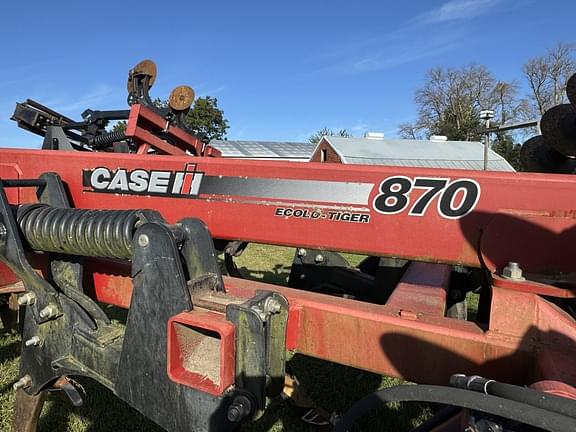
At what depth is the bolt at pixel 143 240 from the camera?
1.24 meters

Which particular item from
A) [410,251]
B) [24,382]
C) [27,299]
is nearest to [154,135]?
[27,299]

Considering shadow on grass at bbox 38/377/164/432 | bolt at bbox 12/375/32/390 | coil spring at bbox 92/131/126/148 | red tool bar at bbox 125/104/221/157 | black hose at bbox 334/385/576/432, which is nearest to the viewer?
black hose at bbox 334/385/576/432

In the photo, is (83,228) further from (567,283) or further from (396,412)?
(396,412)

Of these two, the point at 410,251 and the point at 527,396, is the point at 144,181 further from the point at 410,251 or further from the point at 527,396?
the point at 527,396

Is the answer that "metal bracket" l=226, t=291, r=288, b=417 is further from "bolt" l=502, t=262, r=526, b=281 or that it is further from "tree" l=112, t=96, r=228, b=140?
"tree" l=112, t=96, r=228, b=140

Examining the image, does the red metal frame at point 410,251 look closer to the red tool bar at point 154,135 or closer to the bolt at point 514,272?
the bolt at point 514,272

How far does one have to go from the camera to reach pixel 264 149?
34.2 m

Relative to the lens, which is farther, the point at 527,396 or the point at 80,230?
the point at 80,230

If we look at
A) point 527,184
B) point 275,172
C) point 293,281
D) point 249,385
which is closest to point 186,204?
point 275,172

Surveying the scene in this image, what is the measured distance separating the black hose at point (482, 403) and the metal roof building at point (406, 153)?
2872 cm

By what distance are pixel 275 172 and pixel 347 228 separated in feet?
1.10

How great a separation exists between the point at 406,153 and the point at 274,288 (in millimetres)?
32116

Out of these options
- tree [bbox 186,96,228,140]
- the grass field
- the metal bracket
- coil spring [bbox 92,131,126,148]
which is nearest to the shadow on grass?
the grass field

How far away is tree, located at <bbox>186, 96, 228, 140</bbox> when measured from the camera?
44300mm
